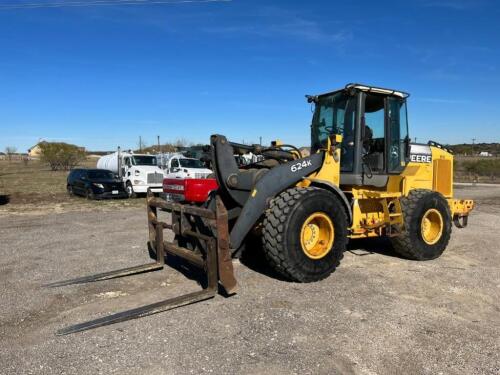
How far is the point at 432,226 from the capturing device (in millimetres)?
7723

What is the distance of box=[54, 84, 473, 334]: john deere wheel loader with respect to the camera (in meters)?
5.55

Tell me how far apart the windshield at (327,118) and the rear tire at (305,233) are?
1.48m

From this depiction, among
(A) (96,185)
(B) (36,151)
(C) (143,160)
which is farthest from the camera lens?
(B) (36,151)

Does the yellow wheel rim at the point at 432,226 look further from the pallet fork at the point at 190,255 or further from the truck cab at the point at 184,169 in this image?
the truck cab at the point at 184,169

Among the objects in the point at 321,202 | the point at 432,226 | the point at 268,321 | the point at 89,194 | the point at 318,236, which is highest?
the point at 321,202

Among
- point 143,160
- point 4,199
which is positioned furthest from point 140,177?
point 4,199

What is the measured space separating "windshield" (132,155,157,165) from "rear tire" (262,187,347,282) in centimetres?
1622

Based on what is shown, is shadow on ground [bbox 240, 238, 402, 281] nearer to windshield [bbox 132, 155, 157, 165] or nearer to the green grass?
windshield [bbox 132, 155, 157, 165]

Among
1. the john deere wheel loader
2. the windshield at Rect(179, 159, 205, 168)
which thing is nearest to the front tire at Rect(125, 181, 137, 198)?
the windshield at Rect(179, 159, 205, 168)

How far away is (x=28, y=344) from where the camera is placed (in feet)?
13.6

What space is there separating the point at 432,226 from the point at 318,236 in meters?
2.76

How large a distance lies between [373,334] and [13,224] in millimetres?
10801

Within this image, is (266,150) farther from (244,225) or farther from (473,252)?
(473,252)

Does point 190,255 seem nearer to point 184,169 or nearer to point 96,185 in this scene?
point 184,169
